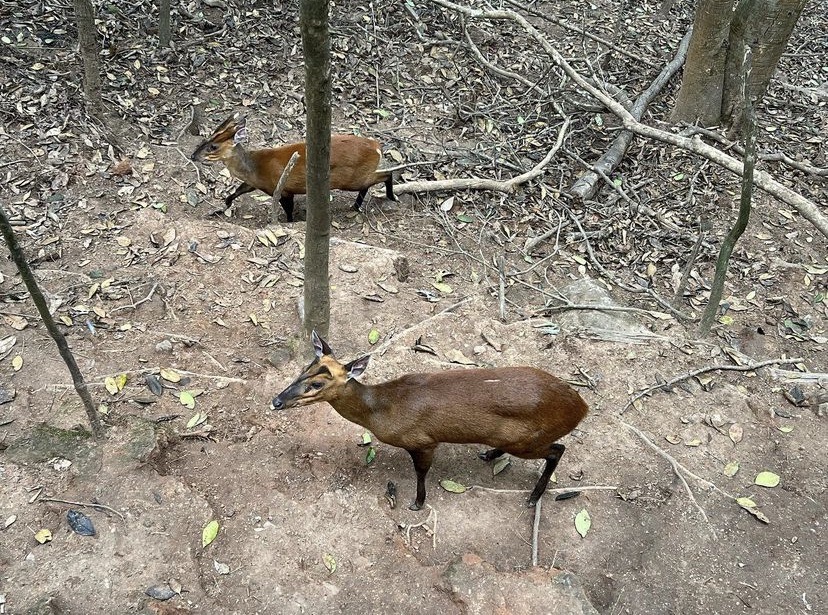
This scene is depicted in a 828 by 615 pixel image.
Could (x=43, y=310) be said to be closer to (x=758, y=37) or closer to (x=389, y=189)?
(x=389, y=189)

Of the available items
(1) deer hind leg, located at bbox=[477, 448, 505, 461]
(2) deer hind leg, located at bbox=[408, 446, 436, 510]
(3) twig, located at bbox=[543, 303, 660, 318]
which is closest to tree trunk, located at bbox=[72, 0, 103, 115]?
(3) twig, located at bbox=[543, 303, 660, 318]

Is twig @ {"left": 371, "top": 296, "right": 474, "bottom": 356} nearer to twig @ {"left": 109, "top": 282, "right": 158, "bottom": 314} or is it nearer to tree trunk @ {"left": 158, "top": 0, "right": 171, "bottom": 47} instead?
twig @ {"left": 109, "top": 282, "right": 158, "bottom": 314}

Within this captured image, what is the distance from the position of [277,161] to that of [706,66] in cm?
465

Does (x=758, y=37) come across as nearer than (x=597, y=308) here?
No

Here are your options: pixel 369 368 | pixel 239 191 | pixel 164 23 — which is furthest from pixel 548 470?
pixel 164 23

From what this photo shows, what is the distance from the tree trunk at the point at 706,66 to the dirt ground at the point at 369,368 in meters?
0.55

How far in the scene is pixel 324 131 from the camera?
369 centimetres

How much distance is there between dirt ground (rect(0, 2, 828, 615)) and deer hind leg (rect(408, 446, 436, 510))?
0.08m

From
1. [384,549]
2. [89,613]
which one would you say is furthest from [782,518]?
[89,613]

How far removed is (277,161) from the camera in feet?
21.0

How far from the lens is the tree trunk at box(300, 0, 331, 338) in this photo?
10.8ft

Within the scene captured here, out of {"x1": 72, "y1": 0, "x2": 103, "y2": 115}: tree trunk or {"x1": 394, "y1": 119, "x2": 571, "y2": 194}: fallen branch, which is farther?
{"x1": 394, "y1": 119, "x2": 571, "y2": 194}: fallen branch

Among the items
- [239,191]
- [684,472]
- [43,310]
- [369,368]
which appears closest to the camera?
[43,310]

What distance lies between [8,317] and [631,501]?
4.39 metres
